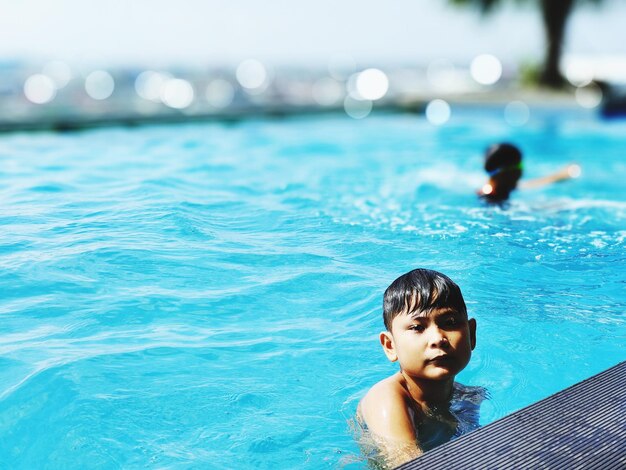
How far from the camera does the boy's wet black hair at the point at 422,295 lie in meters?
2.29

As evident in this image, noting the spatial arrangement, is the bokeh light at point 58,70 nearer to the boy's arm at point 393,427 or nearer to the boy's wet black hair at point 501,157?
the boy's wet black hair at point 501,157

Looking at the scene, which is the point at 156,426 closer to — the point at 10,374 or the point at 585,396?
the point at 10,374

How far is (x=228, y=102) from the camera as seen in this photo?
45.2 feet

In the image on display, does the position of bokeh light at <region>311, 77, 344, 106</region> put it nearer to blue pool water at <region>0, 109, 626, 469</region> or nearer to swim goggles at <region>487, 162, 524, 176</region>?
blue pool water at <region>0, 109, 626, 469</region>

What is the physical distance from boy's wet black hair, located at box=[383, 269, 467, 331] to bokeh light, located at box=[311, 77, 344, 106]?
42.0ft

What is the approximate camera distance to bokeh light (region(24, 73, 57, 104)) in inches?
463

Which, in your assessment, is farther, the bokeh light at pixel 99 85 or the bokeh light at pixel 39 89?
the bokeh light at pixel 99 85

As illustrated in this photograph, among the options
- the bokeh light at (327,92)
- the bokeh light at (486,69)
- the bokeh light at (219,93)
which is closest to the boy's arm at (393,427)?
the bokeh light at (219,93)

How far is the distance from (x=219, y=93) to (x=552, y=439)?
13415 mm

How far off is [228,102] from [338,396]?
11.1 meters

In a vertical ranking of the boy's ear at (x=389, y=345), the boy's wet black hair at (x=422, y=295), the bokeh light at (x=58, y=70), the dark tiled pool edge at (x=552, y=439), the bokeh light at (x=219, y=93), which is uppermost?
the bokeh light at (x=58, y=70)

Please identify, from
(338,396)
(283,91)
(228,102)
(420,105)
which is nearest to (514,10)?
(420,105)

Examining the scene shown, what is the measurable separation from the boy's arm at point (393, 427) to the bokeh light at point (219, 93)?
1160 cm

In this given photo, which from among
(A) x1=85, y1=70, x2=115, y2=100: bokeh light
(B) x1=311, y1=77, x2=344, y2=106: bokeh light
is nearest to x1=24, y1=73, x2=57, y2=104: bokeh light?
(A) x1=85, y1=70, x2=115, y2=100: bokeh light
